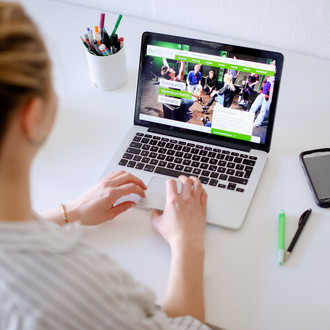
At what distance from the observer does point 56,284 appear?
51cm

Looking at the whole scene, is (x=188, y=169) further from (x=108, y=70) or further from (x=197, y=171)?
(x=108, y=70)

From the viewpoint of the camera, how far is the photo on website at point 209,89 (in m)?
0.96

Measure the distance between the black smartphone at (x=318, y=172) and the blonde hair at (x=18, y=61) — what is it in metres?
0.63

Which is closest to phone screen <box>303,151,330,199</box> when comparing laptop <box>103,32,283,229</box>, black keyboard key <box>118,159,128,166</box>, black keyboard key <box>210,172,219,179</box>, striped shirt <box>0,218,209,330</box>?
laptop <box>103,32,283,229</box>

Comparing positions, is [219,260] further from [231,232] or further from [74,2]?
[74,2]

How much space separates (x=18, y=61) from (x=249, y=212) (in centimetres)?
58

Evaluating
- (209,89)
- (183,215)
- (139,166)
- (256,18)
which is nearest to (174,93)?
(209,89)

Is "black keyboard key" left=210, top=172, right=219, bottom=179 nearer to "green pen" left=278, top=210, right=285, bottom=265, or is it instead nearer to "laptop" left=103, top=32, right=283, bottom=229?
"laptop" left=103, top=32, right=283, bottom=229

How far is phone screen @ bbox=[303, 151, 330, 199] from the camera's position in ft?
3.06

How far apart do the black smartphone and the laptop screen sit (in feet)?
0.32

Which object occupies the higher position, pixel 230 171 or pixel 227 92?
pixel 227 92

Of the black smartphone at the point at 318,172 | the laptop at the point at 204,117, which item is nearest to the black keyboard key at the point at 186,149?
the laptop at the point at 204,117

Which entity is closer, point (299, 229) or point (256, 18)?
point (299, 229)

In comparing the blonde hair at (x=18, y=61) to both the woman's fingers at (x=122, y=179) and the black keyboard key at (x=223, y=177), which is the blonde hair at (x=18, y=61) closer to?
the woman's fingers at (x=122, y=179)
